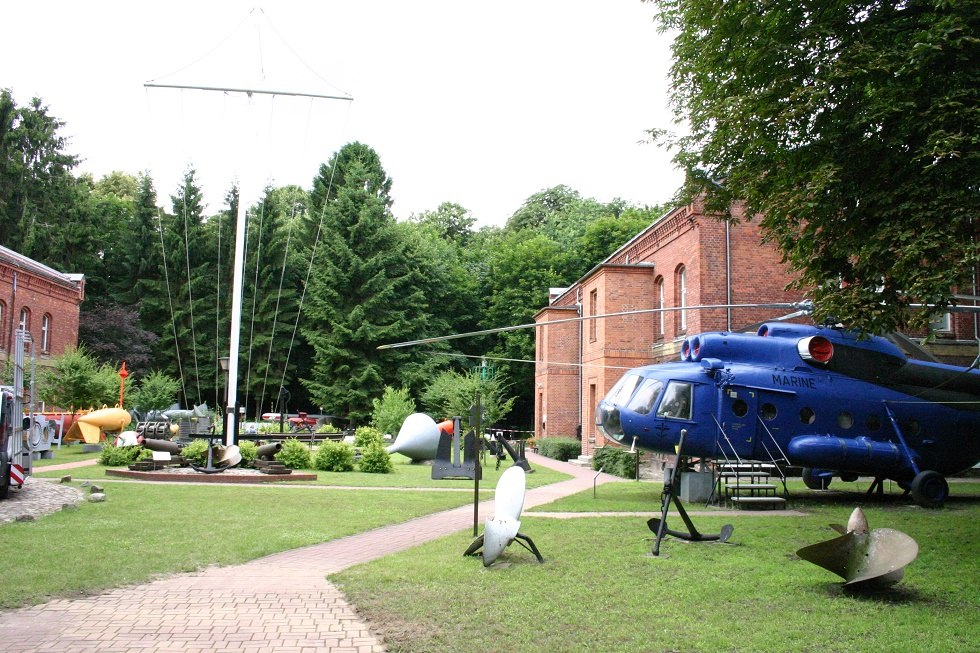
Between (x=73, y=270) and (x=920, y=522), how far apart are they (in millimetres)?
50927

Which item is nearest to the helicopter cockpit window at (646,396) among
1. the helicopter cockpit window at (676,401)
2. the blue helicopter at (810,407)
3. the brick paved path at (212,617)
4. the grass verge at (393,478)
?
the blue helicopter at (810,407)

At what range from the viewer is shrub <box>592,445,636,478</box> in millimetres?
21156

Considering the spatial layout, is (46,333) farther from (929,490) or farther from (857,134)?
(857,134)

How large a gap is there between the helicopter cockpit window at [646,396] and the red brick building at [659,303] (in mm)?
1601

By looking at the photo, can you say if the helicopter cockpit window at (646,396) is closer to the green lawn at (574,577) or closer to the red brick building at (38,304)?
the green lawn at (574,577)

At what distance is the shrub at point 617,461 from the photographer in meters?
21.2

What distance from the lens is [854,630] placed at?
5914 millimetres

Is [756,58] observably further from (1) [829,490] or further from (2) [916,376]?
(1) [829,490]

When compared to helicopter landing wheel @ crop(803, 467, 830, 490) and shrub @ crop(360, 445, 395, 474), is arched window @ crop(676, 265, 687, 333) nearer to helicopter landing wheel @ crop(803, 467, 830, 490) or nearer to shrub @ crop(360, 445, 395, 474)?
helicopter landing wheel @ crop(803, 467, 830, 490)

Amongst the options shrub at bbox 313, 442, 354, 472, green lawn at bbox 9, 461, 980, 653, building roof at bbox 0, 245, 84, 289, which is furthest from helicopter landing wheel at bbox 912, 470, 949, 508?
building roof at bbox 0, 245, 84, 289

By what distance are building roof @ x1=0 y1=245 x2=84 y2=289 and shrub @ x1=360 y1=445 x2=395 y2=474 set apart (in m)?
24.6

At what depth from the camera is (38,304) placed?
39.9m

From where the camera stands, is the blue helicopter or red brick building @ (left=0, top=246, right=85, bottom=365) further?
red brick building @ (left=0, top=246, right=85, bottom=365)

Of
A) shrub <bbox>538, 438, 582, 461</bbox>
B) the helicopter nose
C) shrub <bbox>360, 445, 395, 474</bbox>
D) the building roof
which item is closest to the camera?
the helicopter nose
